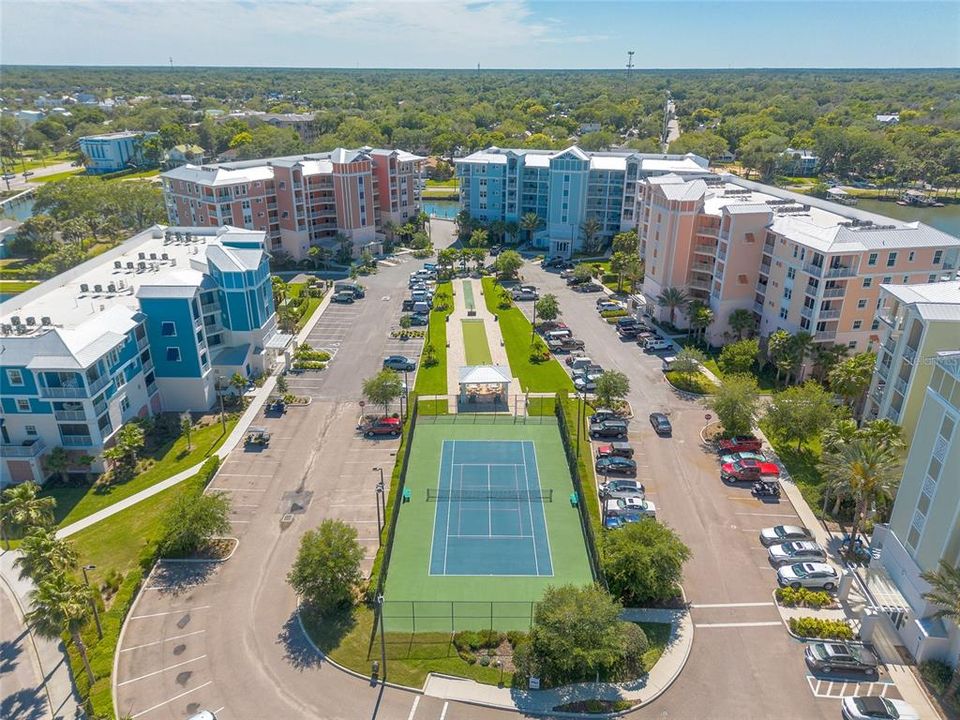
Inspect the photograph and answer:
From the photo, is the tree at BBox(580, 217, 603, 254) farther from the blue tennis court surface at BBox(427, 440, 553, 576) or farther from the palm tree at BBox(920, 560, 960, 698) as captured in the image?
the palm tree at BBox(920, 560, 960, 698)

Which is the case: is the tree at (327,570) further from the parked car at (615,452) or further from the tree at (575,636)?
the parked car at (615,452)

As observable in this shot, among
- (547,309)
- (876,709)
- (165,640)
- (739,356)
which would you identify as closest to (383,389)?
(165,640)

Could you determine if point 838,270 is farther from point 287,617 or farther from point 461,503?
point 287,617

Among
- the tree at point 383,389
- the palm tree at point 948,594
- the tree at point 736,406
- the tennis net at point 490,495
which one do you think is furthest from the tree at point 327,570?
the tree at point 736,406

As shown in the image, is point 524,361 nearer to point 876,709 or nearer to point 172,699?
point 876,709

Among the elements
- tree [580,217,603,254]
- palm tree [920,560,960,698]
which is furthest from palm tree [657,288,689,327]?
palm tree [920,560,960,698]

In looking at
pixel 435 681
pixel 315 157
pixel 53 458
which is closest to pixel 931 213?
pixel 315 157
